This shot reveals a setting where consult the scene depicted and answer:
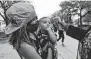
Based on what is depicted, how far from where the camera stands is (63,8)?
44750mm

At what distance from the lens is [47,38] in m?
1.43

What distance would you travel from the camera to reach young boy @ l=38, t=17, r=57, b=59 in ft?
4.55

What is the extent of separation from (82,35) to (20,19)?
57 centimetres

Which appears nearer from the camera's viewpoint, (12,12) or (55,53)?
(12,12)

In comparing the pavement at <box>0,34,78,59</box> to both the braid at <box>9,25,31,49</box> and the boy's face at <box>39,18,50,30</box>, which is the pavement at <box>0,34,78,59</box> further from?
the braid at <box>9,25,31,49</box>

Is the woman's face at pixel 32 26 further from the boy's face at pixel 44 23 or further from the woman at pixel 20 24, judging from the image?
the boy's face at pixel 44 23

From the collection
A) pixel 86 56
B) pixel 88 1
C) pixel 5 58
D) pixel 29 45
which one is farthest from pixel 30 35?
pixel 88 1

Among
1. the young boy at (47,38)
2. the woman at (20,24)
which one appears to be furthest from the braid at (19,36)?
the young boy at (47,38)

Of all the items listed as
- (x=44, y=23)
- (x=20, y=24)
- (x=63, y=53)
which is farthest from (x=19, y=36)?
(x=63, y=53)

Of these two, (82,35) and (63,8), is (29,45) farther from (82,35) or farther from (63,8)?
(63,8)

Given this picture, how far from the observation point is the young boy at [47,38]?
4.55 ft

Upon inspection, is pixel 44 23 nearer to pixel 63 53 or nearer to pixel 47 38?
pixel 47 38

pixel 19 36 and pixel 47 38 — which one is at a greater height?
pixel 19 36

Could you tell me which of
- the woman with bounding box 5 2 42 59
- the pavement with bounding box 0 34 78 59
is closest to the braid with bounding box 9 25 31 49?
the woman with bounding box 5 2 42 59
